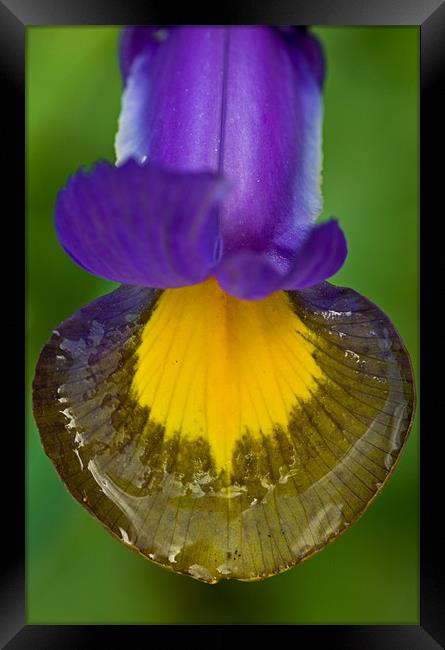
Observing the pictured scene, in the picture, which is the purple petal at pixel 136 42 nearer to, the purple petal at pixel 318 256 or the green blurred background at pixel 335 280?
the green blurred background at pixel 335 280

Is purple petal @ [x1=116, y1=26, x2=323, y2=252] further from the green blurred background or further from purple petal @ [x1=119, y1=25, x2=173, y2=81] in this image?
the green blurred background

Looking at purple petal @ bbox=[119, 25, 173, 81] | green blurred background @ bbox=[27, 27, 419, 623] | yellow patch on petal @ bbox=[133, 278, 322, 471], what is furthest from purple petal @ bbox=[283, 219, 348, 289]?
green blurred background @ bbox=[27, 27, 419, 623]

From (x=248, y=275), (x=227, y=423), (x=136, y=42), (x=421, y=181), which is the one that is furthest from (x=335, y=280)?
(x=248, y=275)

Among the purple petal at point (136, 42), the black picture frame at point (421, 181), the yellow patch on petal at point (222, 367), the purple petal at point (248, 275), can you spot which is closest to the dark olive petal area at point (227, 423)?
the yellow patch on petal at point (222, 367)

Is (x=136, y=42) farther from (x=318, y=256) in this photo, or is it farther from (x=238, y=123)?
(x=318, y=256)

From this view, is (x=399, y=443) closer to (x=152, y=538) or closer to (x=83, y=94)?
(x=152, y=538)

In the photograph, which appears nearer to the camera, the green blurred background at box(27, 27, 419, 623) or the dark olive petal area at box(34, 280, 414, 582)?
the dark olive petal area at box(34, 280, 414, 582)

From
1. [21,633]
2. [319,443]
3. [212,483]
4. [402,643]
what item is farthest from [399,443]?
[21,633]
